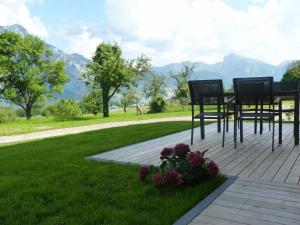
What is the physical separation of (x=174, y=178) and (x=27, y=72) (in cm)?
2556

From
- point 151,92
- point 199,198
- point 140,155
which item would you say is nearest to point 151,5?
point 140,155

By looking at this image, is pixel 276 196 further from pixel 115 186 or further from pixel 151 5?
pixel 151 5

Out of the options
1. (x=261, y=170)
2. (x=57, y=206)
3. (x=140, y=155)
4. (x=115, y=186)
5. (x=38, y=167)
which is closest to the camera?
(x=57, y=206)

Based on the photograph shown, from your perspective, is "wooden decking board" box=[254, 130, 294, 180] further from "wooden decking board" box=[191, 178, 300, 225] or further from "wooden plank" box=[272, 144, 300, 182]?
"wooden decking board" box=[191, 178, 300, 225]

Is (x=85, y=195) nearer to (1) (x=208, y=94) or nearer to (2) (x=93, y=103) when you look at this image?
(1) (x=208, y=94)

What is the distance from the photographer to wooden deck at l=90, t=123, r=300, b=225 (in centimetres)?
220

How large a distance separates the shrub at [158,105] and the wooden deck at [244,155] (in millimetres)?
11264

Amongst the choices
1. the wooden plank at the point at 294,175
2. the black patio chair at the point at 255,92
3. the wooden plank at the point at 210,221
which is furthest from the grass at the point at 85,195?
the black patio chair at the point at 255,92

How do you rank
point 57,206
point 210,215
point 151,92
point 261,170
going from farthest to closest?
point 151,92 < point 261,170 < point 57,206 < point 210,215

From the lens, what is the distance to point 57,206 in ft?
8.23

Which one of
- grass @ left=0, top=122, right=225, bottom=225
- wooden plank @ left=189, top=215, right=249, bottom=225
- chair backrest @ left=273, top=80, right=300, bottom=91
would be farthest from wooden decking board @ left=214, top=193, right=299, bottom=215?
chair backrest @ left=273, top=80, right=300, bottom=91

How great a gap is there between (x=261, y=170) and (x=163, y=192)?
1208 mm

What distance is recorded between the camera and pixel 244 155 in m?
4.14

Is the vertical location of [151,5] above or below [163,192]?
above
